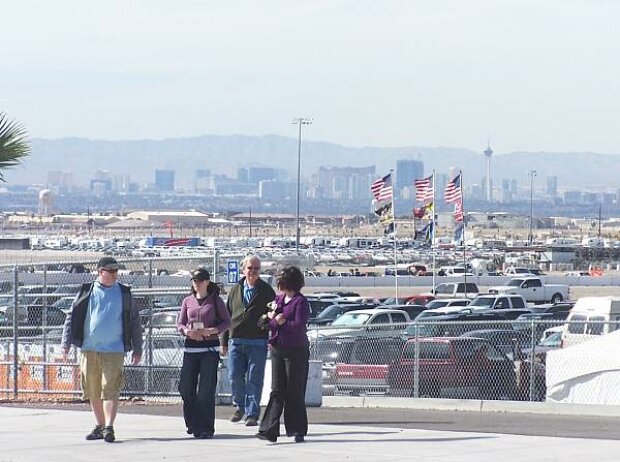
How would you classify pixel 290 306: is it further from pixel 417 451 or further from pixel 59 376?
pixel 59 376

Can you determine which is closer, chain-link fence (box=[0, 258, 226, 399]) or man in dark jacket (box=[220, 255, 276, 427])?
man in dark jacket (box=[220, 255, 276, 427])

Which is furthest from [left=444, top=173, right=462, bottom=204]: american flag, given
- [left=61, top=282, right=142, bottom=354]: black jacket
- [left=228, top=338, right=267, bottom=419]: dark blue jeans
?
[left=61, top=282, right=142, bottom=354]: black jacket

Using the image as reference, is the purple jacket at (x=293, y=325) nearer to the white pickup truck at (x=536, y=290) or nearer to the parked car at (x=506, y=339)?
the parked car at (x=506, y=339)

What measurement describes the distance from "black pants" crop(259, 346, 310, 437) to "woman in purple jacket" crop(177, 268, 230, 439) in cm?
67

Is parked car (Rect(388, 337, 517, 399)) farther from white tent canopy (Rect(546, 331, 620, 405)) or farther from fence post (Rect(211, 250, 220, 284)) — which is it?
fence post (Rect(211, 250, 220, 284))

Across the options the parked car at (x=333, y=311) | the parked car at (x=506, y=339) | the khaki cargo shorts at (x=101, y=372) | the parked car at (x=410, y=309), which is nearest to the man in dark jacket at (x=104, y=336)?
the khaki cargo shorts at (x=101, y=372)

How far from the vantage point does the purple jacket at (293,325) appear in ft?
43.8

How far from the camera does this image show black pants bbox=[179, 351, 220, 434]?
13781mm

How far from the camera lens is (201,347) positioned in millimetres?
14023

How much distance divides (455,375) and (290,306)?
699cm

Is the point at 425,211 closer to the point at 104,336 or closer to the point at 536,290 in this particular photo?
the point at 536,290

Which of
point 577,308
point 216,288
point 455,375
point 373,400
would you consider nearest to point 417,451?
point 216,288

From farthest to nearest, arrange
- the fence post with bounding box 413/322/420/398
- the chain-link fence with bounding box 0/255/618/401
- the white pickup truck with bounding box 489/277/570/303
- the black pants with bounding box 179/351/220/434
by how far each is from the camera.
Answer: the white pickup truck with bounding box 489/277/570/303, the fence post with bounding box 413/322/420/398, the chain-link fence with bounding box 0/255/618/401, the black pants with bounding box 179/351/220/434

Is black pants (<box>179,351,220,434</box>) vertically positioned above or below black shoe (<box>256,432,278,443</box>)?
above
